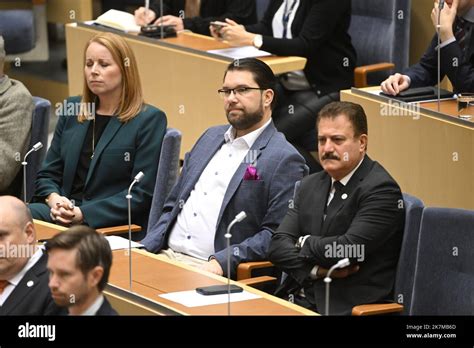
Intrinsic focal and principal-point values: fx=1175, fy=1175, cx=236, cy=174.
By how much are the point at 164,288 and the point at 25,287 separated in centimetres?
50

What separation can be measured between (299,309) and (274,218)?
35.9 inches

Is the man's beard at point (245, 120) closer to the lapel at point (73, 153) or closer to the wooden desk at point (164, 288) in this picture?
the wooden desk at point (164, 288)

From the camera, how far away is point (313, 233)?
4.16 metres

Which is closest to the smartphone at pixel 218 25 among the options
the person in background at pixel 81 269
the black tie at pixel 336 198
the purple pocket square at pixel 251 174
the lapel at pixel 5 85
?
the lapel at pixel 5 85

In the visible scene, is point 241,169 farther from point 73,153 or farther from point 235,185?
point 73,153

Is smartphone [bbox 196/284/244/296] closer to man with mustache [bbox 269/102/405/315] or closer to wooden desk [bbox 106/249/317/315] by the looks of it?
wooden desk [bbox 106/249/317/315]

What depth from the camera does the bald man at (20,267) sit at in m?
3.52

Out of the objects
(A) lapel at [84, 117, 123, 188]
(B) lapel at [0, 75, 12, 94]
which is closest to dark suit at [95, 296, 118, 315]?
(A) lapel at [84, 117, 123, 188]

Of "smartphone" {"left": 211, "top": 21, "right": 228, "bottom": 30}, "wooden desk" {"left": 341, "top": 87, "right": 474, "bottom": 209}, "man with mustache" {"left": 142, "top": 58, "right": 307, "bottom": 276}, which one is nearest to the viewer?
"man with mustache" {"left": 142, "top": 58, "right": 307, "bottom": 276}

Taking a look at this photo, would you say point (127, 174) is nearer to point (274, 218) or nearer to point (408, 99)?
point (274, 218)

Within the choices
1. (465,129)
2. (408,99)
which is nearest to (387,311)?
(465,129)

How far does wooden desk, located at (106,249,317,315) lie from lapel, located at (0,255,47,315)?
0.89 feet

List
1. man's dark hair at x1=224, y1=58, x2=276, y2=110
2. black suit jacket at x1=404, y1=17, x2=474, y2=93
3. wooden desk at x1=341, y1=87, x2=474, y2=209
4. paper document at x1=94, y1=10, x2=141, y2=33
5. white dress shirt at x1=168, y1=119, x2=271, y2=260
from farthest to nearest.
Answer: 1. paper document at x1=94, y1=10, x2=141, y2=33
2. black suit jacket at x1=404, y1=17, x2=474, y2=93
3. wooden desk at x1=341, y1=87, x2=474, y2=209
4. man's dark hair at x1=224, y1=58, x2=276, y2=110
5. white dress shirt at x1=168, y1=119, x2=271, y2=260

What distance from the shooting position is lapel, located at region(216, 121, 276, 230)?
4.57 meters
